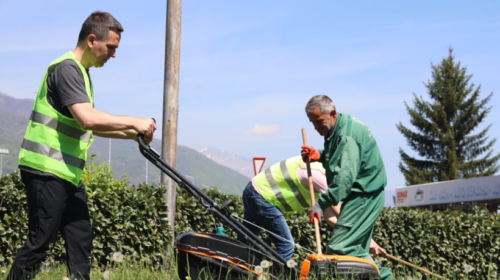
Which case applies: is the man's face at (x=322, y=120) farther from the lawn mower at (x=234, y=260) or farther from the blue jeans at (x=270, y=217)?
Result: the blue jeans at (x=270, y=217)

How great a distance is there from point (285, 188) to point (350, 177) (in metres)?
1.45

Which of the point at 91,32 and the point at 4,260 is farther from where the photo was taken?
the point at 4,260

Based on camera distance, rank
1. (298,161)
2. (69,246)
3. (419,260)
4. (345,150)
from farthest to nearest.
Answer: (419,260)
(298,161)
(345,150)
(69,246)

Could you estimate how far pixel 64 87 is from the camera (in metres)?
Answer: 3.04

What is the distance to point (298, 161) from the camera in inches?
196

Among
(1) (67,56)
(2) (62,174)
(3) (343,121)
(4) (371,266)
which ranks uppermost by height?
(1) (67,56)

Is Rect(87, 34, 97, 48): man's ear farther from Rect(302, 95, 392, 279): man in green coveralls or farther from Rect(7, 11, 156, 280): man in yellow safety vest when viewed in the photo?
Rect(302, 95, 392, 279): man in green coveralls

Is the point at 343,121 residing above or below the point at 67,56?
below

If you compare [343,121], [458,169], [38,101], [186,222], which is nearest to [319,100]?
[343,121]

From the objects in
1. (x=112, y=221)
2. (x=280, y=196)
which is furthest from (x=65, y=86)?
(x=112, y=221)

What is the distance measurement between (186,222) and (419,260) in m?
3.85

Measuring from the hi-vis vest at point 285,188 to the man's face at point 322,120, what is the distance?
1.04 meters

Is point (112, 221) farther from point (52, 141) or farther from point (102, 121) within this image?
point (102, 121)

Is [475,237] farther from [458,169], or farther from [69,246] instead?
[458,169]
